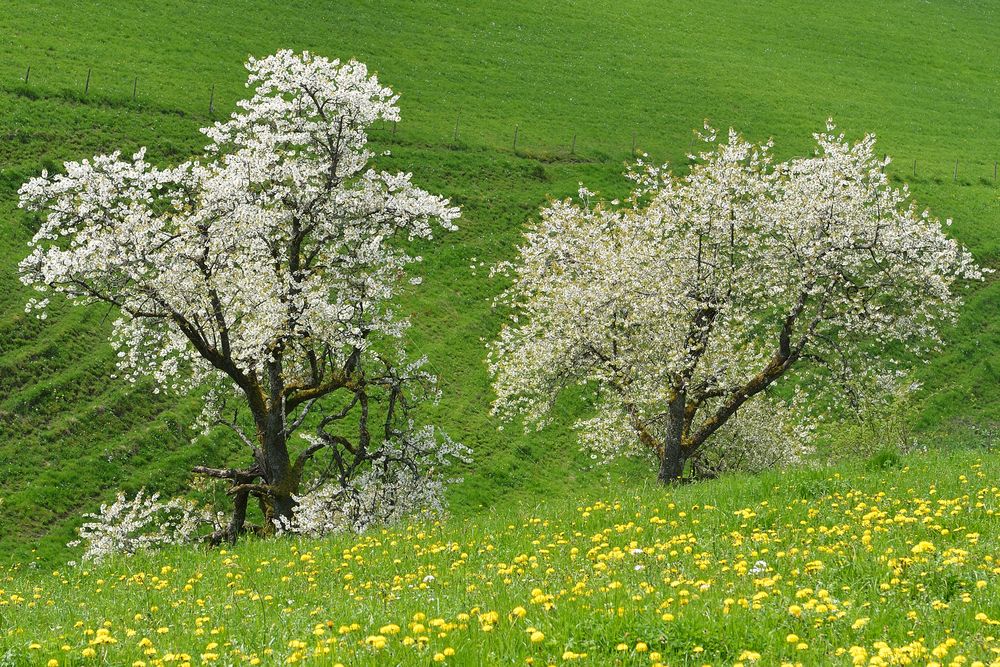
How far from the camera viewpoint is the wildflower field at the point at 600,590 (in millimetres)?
7062

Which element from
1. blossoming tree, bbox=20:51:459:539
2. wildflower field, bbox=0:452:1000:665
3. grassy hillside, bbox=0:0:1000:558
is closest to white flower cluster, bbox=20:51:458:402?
blossoming tree, bbox=20:51:459:539

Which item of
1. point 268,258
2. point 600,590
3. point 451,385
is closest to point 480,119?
point 451,385

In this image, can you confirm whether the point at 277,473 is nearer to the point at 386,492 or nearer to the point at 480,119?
the point at 386,492

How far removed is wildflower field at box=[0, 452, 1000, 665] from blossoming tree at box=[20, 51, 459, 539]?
305 inches

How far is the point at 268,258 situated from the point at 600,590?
1775cm

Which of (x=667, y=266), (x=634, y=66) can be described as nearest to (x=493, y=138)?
(x=634, y=66)

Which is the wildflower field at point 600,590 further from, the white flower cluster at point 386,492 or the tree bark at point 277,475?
the tree bark at point 277,475

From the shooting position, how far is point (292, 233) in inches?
977

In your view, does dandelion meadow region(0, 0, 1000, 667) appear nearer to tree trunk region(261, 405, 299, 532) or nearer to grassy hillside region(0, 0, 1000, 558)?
tree trunk region(261, 405, 299, 532)

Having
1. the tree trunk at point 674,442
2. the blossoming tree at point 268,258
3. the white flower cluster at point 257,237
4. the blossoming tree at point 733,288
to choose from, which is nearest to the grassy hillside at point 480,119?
the blossoming tree at point 733,288

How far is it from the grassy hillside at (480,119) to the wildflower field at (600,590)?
1494 cm

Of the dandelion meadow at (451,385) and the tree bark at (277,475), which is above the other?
the dandelion meadow at (451,385)

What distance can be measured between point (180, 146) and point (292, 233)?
112ft

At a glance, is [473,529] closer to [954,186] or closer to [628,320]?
[628,320]
